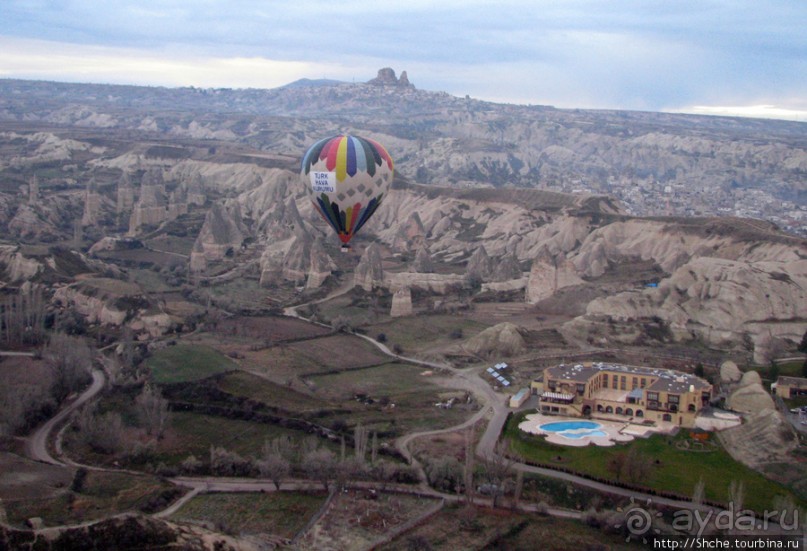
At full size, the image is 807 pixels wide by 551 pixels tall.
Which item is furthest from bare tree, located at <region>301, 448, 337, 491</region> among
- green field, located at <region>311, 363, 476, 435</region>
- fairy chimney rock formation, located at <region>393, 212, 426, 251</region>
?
fairy chimney rock formation, located at <region>393, 212, 426, 251</region>

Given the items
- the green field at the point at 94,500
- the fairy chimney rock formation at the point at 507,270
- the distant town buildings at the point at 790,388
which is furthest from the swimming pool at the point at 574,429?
the fairy chimney rock formation at the point at 507,270

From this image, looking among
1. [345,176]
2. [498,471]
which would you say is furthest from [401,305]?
[498,471]

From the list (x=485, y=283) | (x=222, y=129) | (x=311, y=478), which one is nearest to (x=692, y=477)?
(x=311, y=478)

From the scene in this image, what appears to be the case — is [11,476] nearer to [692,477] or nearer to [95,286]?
[692,477]

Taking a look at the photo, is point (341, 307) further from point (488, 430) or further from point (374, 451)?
point (374, 451)

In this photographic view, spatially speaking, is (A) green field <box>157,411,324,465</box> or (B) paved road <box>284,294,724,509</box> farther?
(A) green field <box>157,411,324,465</box>

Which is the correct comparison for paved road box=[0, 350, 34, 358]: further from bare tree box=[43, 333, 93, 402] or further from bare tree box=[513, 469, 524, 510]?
bare tree box=[513, 469, 524, 510]
